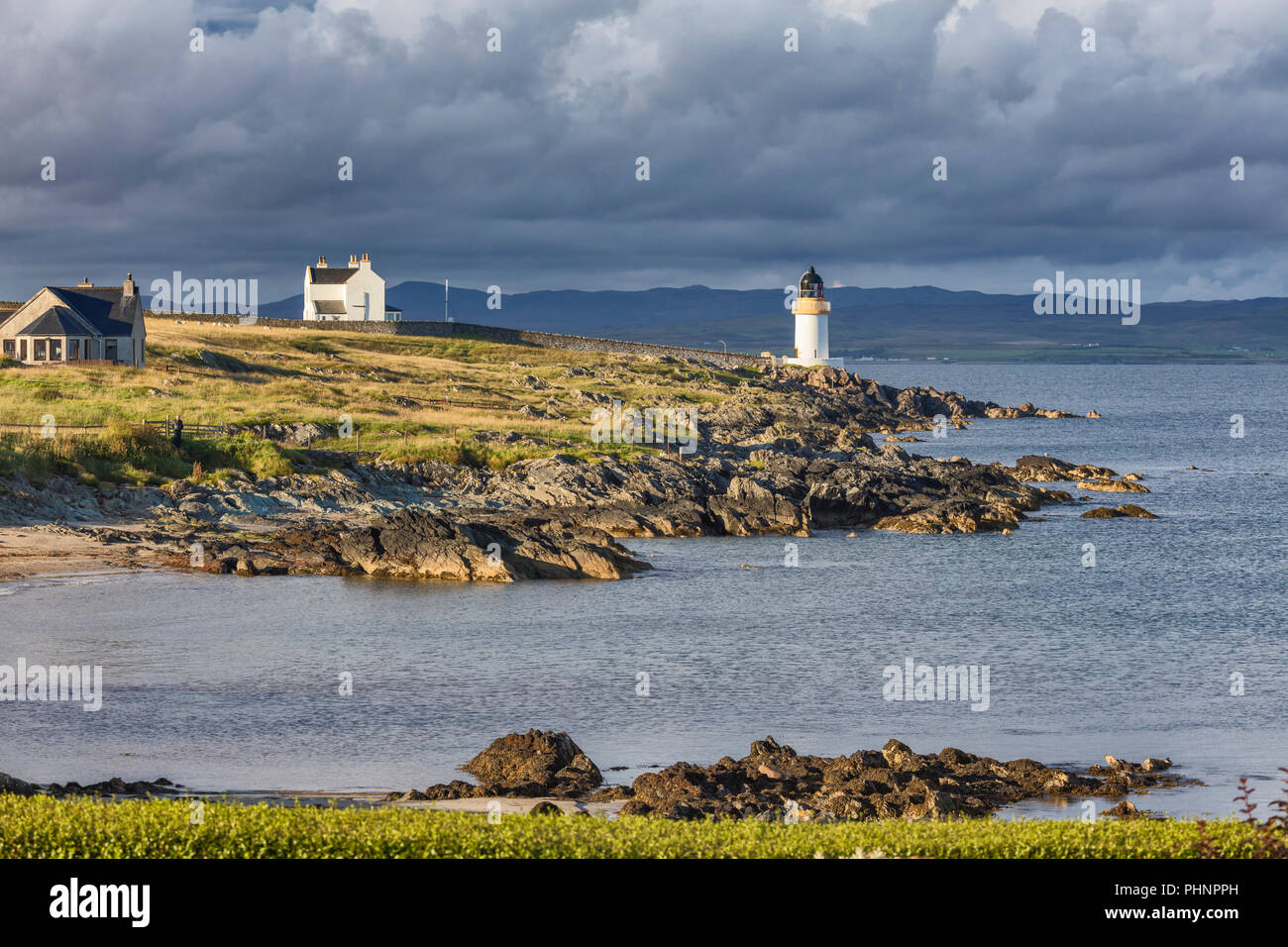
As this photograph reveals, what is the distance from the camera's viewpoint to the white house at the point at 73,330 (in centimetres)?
7288

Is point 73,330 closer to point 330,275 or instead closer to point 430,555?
point 430,555

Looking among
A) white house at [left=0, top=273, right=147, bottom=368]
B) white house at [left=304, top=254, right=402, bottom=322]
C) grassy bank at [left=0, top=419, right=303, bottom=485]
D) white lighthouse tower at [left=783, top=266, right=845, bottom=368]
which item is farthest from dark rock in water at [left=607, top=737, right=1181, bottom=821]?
white house at [left=304, top=254, right=402, bottom=322]

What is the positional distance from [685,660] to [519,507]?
2097 centimetres

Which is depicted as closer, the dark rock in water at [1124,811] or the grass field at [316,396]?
the dark rock in water at [1124,811]

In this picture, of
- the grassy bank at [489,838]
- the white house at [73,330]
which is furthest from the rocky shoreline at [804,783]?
the white house at [73,330]

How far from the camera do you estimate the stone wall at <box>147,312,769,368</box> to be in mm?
114812

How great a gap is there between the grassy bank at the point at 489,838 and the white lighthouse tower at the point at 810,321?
103655 millimetres

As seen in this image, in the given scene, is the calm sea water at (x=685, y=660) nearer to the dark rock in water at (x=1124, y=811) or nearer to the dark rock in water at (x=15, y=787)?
the dark rock in water at (x=1124, y=811)

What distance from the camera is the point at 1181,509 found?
181 feet

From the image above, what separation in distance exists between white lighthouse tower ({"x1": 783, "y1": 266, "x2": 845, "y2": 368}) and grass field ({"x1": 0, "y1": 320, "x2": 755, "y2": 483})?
904cm

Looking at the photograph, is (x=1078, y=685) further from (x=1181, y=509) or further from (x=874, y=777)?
(x=1181, y=509)

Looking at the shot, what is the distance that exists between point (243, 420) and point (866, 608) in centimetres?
3072

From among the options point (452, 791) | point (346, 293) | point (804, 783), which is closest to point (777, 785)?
point (804, 783)
